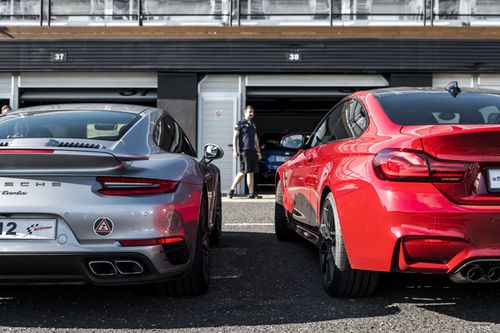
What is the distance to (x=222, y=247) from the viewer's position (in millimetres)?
5711

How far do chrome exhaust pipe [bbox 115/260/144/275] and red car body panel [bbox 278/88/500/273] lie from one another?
1248 millimetres

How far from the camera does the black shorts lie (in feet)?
38.2

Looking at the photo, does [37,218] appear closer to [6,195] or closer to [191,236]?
[6,195]

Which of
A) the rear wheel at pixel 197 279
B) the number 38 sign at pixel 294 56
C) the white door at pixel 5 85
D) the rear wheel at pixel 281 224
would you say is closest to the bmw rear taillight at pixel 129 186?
the rear wheel at pixel 197 279

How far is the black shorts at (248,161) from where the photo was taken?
38.2ft

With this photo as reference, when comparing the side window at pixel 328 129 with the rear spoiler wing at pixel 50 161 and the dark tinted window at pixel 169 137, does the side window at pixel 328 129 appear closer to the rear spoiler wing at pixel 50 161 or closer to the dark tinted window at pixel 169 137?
the dark tinted window at pixel 169 137

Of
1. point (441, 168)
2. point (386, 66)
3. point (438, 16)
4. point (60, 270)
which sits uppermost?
point (438, 16)

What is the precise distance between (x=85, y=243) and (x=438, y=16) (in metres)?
12.2

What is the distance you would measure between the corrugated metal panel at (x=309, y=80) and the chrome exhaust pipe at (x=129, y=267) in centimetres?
1043

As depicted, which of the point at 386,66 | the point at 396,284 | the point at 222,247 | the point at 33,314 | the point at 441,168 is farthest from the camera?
the point at 386,66

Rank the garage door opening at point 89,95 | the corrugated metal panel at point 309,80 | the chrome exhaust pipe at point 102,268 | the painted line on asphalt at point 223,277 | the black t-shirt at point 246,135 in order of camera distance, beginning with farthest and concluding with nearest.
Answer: the garage door opening at point 89,95, the corrugated metal panel at point 309,80, the black t-shirt at point 246,135, the painted line on asphalt at point 223,277, the chrome exhaust pipe at point 102,268

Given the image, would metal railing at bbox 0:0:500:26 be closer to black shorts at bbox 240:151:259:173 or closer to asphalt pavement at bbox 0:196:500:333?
black shorts at bbox 240:151:259:173

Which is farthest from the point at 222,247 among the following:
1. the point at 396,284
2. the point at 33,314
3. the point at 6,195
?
the point at 6,195

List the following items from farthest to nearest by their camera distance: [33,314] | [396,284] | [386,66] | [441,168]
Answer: [386,66], [396,284], [33,314], [441,168]
